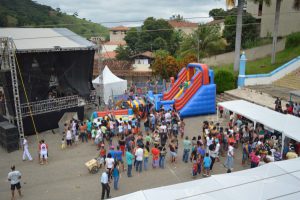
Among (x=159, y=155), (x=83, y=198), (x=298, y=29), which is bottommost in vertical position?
(x=83, y=198)

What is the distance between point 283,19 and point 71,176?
1126 inches

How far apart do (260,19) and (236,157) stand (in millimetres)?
27279

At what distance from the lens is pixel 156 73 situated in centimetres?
2611

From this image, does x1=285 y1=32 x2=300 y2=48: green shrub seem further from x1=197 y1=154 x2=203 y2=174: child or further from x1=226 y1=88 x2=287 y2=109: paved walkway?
x1=197 y1=154 x2=203 y2=174: child

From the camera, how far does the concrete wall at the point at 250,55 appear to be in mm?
29617

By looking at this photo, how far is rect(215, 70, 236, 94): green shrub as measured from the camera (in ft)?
68.5

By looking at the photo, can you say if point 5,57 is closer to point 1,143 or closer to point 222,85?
point 1,143

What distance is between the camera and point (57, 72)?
17.7 meters

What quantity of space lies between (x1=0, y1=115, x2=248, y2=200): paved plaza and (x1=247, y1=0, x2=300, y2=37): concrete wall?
73.3 ft

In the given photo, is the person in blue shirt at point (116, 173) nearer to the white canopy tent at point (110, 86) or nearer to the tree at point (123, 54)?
the white canopy tent at point (110, 86)

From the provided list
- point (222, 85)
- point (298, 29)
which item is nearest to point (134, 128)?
point (222, 85)

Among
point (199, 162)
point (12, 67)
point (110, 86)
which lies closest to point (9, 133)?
point (12, 67)

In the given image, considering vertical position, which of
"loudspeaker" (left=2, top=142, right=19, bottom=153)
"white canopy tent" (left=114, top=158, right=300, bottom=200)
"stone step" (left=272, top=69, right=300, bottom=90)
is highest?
"stone step" (left=272, top=69, right=300, bottom=90)

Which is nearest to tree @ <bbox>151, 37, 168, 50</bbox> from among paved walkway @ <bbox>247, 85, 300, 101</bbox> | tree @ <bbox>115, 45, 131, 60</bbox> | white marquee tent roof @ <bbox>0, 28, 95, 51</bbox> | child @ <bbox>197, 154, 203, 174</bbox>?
tree @ <bbox>115, 45, 131, 60</bbox>
